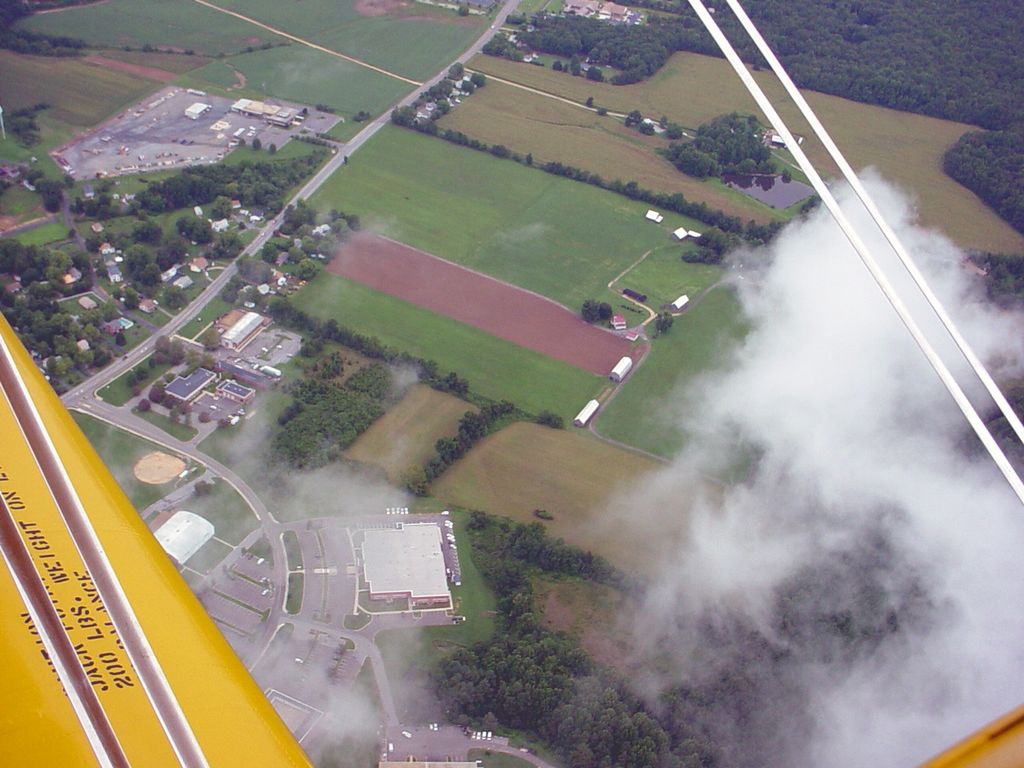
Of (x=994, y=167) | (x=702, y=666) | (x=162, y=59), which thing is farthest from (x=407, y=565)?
(x=994, y=167)

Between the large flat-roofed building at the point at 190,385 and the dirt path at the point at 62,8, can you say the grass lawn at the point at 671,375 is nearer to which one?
the large flat-roofed building at the point at 190,385

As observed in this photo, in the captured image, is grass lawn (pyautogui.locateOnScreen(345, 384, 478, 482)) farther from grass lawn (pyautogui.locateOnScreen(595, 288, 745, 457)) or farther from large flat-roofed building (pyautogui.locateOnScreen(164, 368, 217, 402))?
large flat-roofed building (pyautogui.locateOnScreen(164, 368, 217, 402))

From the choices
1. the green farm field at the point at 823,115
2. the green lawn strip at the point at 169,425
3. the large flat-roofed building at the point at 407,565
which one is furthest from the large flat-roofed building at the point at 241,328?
the green farm field at the point at 823,115

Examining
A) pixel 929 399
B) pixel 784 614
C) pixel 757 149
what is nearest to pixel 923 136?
pixel 757 149

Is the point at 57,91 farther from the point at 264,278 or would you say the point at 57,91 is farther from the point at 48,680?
the point at 48,680

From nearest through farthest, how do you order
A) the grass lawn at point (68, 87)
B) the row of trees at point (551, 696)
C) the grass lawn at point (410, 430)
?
1. the row of trees at point (551, 696)
2. the grass lawn at point (410, 430)
3. the grass lawn at point (68, 87)
